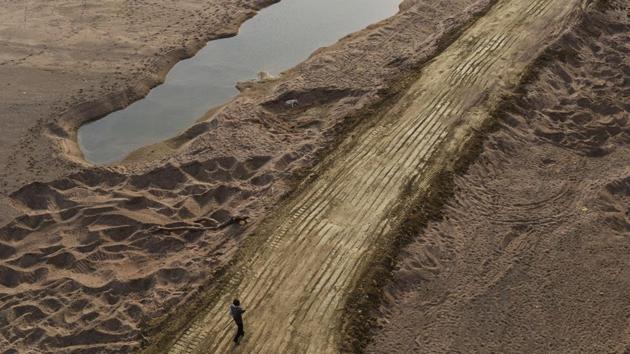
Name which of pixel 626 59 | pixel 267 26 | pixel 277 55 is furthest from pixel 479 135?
pixel 267 26

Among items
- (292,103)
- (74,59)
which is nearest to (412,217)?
(292,103)

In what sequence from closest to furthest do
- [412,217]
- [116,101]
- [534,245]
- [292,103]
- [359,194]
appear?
[534,245], [412,217], [359,194], [292,103], [116,101]

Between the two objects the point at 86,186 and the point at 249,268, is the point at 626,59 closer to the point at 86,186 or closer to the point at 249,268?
the point at 249,268

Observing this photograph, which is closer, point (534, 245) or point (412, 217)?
point (534, 245)

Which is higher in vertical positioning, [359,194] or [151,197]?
[151,197]

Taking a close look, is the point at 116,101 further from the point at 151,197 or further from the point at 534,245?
the point at 534,245
